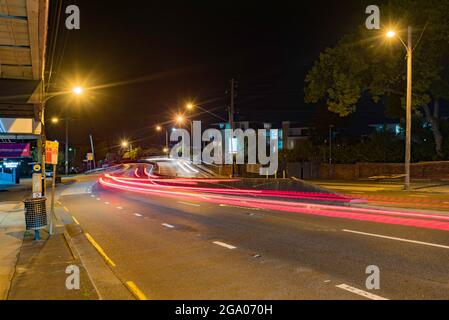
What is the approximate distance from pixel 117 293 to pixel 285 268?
10.2 feet

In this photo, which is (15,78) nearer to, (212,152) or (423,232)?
(423,232)

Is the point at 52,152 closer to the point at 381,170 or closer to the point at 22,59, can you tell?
the point at 22,59

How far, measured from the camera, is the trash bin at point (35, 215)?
1105cm

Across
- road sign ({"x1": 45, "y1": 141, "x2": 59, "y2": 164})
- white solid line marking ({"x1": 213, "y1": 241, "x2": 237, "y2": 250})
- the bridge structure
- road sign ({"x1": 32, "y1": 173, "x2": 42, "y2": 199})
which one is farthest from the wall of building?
road sign ({"x1": 32, "y1": 173, "x2": 42, "y2": 199})

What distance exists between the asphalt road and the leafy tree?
72.0ft

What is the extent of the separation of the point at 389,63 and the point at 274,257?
27709mm

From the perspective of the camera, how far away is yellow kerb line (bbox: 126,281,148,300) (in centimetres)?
621

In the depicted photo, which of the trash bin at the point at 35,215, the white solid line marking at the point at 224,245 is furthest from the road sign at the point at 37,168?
the white solid line marking at the point at 224,245

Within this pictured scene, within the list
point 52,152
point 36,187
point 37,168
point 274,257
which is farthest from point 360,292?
point 37,168

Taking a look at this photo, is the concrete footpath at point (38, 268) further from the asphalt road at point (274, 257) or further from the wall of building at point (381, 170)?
the wall of building at point (381, 170)

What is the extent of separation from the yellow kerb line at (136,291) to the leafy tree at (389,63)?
28.5m

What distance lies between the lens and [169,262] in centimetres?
842

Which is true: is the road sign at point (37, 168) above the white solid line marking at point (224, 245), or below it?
above

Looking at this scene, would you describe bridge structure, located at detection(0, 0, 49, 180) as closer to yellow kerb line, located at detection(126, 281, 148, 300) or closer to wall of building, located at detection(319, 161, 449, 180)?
yellow kerb line, located at detection(126, 281, 148, 300)
